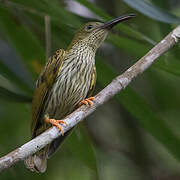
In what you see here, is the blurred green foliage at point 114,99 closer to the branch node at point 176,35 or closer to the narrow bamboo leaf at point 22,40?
the narrow bamboo leaf at point 22,40

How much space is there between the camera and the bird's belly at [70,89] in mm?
4301

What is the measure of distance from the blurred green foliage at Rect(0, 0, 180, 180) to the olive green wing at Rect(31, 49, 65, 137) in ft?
0.38

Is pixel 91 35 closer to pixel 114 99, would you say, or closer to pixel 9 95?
pixel 9 95

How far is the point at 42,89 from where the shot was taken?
4.32 meters

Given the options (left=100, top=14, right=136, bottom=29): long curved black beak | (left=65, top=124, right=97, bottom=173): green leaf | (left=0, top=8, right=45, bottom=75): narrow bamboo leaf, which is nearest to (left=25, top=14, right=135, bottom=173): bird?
(left=100, top=14, right=136, bottom=29): long curved black beak

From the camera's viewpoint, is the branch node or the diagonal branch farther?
the branch node

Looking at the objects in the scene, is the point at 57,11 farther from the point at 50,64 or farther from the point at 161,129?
the point at 161,129

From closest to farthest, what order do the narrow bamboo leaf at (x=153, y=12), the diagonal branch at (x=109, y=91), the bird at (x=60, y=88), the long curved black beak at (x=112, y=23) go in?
the diagonal branch at (x=109, y=91), the narrow bamboo leaf at (x=153, y=12), the long curved black beak at (x=112, y=23), the bird at (x=60, y=88)

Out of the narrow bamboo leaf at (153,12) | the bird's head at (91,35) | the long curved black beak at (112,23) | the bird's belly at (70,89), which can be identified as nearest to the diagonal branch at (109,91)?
the narrow bamboo leaf at (153,12)

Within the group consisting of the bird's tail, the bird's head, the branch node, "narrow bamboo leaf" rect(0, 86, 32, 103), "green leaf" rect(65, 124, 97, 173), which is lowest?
Answer: "green leaf" rect(65, 124, 97, 173)

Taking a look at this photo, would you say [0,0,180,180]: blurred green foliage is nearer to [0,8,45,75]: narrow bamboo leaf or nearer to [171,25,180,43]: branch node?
[0,8,45,75]: narrow bamboo leaf

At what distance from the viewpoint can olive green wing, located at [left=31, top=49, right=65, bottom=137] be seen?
14.0 ft

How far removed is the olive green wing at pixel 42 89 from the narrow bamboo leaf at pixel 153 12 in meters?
0.88

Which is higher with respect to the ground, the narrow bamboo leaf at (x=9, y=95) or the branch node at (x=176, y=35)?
the branch node at (x=176, y=35)
